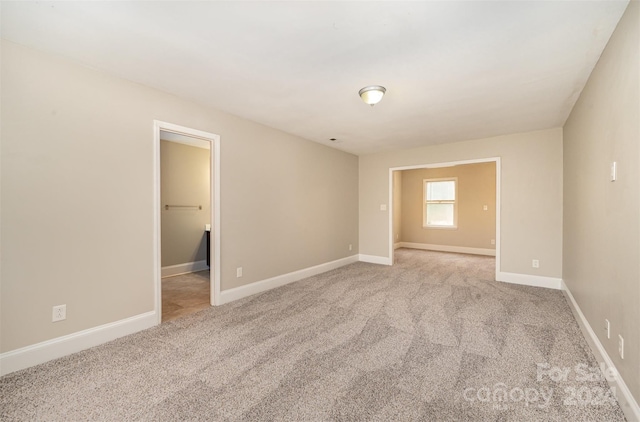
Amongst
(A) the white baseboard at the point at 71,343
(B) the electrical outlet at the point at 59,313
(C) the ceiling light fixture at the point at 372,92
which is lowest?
(A) the white baseboard at the point at 71,343

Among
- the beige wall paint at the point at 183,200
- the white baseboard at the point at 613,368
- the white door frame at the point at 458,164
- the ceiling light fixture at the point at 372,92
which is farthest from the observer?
the beige wall paint at the point at 183,200

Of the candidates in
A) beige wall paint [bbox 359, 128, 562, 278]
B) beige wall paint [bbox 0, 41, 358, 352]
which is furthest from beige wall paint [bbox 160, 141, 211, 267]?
beige wall paint [bbox 359, 128, 562, 278]

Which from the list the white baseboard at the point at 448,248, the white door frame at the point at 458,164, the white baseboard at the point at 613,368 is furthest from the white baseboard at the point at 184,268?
the white baseboard at the point at 613,368

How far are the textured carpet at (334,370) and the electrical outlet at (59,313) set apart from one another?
34cm

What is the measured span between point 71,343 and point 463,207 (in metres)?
8.26

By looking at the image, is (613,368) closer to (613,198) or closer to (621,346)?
(621,346)

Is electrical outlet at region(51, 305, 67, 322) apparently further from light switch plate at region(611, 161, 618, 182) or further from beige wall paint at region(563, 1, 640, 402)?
light switch plate at region(611, 161, 618, 182)

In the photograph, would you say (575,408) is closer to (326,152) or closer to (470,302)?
(470,302)

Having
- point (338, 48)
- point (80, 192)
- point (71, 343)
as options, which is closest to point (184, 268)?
point (71, 343)

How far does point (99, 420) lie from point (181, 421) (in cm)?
49

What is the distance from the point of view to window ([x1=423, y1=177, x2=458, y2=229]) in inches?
309

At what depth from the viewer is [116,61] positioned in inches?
92.8

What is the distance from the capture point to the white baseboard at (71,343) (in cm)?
207

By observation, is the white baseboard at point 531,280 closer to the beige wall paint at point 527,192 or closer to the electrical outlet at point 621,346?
the beige wall paint at point 527,192
